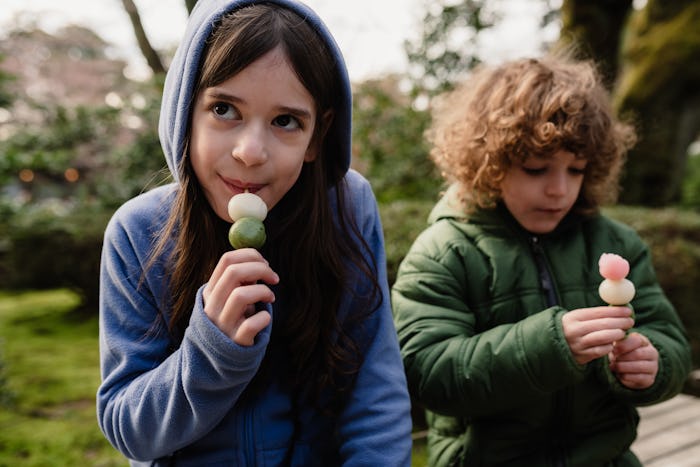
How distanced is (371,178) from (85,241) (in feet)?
11.8

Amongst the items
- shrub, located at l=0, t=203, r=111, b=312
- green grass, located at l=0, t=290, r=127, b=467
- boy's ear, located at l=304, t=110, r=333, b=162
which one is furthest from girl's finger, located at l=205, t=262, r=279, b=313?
shrub, located at l=0, t=203, r=111, b=312

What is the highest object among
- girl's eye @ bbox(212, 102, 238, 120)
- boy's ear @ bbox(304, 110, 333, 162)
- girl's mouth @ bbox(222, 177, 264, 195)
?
girl's eye @ bbox(212, 102, 238, 120)

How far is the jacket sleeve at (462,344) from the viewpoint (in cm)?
165

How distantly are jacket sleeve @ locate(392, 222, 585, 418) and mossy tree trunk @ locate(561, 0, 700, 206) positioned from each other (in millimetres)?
5077

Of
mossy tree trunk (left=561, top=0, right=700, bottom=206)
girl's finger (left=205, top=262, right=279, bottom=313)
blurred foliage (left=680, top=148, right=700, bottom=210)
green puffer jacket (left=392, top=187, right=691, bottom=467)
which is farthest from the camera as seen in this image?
blurred foliage (left=680, top=148, right=700, bottom=210)

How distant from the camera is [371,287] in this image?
5.46ft

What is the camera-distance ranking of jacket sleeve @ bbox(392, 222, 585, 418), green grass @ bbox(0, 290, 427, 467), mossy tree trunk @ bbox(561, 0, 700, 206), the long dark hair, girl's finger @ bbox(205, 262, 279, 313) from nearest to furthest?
girl's finger @ bbox(205, 262, 279, 313) → the long dark hair → jacket sleeve @ bbox(392, 222, 585, 418) → green grass @ bbox(0, 290, 427, 467) → mossy tree trunk @ bbox(561, 0, 700, 206)

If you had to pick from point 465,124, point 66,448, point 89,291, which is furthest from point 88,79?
point 465,124

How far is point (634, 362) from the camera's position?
5.80 feet

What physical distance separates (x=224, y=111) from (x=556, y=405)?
136 centimetres

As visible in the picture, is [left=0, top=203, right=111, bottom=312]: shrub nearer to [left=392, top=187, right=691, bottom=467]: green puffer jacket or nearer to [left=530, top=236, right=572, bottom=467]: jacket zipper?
[left=392, top=187, right=691, bottom=467]: green puffer jacket

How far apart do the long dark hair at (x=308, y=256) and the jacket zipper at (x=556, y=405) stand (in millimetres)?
623

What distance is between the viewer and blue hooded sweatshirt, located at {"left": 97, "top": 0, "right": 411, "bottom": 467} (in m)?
1.31

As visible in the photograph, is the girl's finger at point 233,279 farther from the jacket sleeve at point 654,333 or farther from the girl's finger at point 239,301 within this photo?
the jacket sleeve at point 654,333
